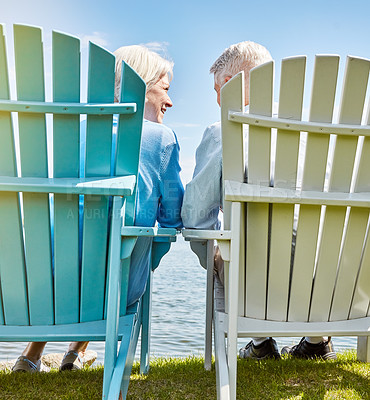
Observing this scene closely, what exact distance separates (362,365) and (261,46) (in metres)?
1.85

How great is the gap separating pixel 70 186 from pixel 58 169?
149 millimetres

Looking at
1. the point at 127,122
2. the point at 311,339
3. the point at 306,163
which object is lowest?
the point at 311,339

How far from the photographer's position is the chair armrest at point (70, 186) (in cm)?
198

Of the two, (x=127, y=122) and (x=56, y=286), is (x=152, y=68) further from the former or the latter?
(x=56, y=286)

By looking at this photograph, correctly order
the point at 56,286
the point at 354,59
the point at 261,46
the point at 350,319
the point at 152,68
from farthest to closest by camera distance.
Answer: the point at 261,46
the point at 152,68
the point at 350,319
the point at 56,286
the point at 354,59

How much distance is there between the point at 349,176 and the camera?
7.05ft

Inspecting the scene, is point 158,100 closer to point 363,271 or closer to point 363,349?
point 363,271

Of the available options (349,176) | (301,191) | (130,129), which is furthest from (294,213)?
(130,129)

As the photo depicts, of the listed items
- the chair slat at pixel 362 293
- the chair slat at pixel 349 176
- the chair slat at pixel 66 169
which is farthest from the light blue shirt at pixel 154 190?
the chair slat at pixel 362 293

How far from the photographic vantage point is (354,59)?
79.6 inches

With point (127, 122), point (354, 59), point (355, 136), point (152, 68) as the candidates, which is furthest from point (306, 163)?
point (152, 68)

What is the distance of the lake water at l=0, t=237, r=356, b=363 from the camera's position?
15.6 feet

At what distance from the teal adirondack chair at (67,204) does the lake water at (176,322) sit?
1.33 meters

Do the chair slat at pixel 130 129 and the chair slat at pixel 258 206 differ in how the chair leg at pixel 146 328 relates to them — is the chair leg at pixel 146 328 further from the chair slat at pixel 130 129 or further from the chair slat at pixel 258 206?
the chair slat at pixel 130 129
